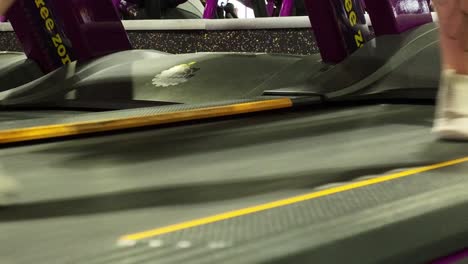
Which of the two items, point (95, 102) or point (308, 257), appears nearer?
point (308, 257)

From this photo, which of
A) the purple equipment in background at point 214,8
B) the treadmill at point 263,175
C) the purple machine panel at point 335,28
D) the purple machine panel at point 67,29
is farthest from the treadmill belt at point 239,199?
the purple equipment in background at point 214,8

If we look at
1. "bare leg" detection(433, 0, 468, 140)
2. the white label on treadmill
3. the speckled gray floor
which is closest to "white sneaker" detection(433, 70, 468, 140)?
"bare leg" detection(433, 0, 468, 140)

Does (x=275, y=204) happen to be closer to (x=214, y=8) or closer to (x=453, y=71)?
(x=453, y=71)

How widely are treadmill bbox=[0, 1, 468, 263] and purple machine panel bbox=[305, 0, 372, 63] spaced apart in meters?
0.09

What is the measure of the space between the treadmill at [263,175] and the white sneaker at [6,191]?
0.06ft

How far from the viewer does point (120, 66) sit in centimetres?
270

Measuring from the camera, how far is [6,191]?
93 cm

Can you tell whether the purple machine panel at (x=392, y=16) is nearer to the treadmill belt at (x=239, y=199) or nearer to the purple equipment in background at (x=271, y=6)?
the treadmill belt at (x=239, y=199)

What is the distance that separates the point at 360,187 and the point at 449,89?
16.5 inches

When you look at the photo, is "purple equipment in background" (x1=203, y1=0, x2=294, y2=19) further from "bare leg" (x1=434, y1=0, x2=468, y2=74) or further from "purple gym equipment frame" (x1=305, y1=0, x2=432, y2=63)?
"bare leg" (x1=434, y1=0, x2=468, y2=74)

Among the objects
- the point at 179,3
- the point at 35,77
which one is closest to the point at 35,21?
the point at 35,77

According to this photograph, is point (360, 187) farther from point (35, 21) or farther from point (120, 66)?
point (35, 21)

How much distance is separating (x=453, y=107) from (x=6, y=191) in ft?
2.63

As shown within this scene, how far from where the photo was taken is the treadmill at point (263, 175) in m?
0.75
